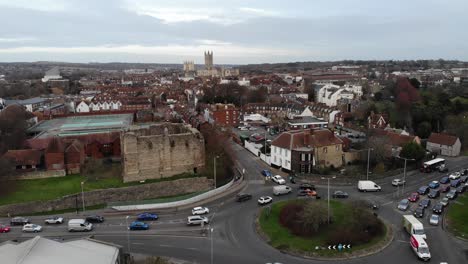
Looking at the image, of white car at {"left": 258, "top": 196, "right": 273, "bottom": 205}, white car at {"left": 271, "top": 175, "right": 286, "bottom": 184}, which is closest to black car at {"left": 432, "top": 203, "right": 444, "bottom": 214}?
white car at {"left": 258, "top": 196, "right": 273, "bottom": 205}

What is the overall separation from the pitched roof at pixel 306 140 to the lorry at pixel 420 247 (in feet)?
57.2

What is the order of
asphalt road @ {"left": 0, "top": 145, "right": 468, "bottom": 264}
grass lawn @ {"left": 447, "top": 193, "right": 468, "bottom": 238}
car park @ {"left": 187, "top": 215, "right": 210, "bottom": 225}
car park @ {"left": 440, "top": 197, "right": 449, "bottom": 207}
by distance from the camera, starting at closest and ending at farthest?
asphalt road @ {"left": 0, "top": 145, "right": 468, "bottom": 264} < grass lawn @ {"left": 447, "top": 193, "right": 468, "bottom": 238} < car park @ {"left": 187, "top": 215, "right": 210, "bottom": 225} < car park @ {"left": 440, "top": 197, "right": 449, "bottom": 207}

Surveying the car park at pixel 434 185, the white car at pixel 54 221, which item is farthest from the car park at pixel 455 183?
the white car at pixel 54 221

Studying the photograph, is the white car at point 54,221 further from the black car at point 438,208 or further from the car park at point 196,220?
the black car at point 438,208

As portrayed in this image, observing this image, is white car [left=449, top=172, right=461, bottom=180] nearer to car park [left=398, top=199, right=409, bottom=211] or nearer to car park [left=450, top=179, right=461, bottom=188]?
car park [left=450, top=179, right=461, bottom=188]

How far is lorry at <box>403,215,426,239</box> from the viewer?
24.8 metres

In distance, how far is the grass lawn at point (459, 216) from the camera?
1054 inches

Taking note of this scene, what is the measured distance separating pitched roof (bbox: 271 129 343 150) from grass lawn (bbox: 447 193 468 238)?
13.0 m

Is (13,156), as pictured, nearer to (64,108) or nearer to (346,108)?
(64,108)

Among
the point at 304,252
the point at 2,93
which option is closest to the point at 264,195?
the point at 304,252

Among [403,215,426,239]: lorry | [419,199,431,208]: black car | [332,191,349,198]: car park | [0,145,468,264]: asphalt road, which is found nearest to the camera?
[0,145,468,264]: asphalt road

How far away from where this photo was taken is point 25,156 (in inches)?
1583

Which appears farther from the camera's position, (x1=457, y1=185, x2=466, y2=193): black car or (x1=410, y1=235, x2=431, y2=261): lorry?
(x1=457, y1=185, x2=466, y2=193): black car

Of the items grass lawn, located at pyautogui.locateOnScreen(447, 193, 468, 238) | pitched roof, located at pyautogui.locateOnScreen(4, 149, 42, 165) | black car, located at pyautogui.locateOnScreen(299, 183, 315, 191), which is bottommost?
grass lawn, located at pyautogui.locateOnScreen(447, 193, 468, 238)
